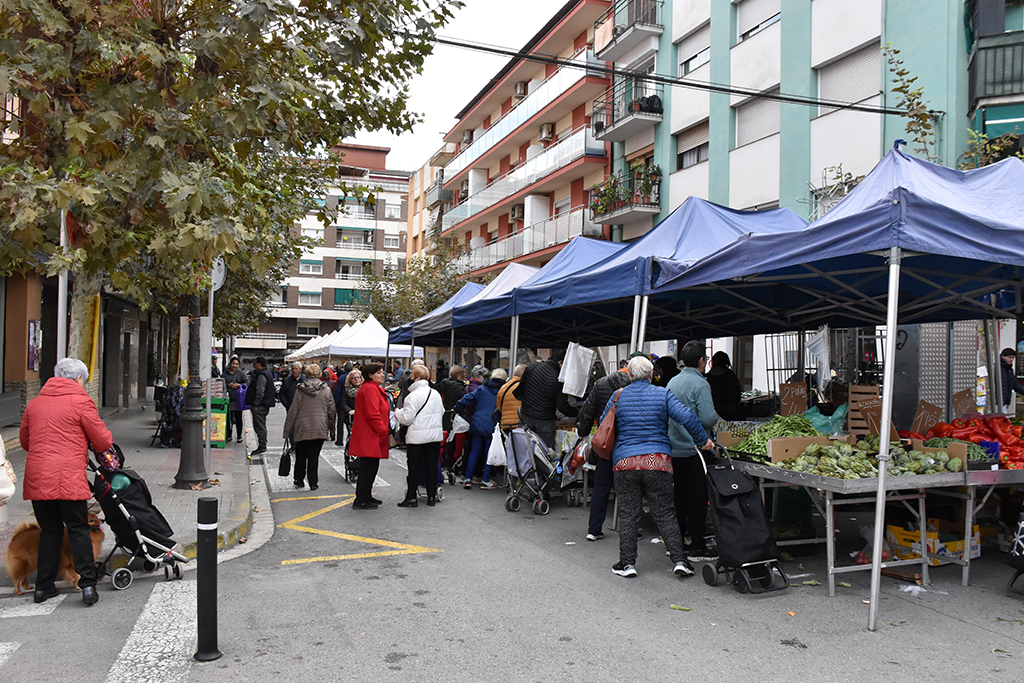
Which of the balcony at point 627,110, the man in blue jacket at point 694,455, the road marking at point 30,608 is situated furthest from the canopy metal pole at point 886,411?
the balcony at point 627,110

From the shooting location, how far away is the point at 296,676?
4.34 meters

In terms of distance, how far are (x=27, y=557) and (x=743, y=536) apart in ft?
17.6

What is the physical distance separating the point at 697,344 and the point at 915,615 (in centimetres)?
270

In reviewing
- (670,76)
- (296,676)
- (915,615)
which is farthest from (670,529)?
(670,76)

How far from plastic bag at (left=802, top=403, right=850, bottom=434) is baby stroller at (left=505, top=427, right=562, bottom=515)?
2994 millimetres

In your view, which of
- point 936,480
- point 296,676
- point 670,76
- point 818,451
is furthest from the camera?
point 670,76

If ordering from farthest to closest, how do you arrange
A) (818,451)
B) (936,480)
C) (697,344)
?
(697,344)
(818,451)
(936,480)

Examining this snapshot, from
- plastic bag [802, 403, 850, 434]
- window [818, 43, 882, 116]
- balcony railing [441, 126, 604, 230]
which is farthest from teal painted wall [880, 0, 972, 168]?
balcony railing [441, 126, 604, 230]

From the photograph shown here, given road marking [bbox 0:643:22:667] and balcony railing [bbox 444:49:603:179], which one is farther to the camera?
balcony railing [bbox 444:49:603:179]

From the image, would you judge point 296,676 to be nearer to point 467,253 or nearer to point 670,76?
point 670,76

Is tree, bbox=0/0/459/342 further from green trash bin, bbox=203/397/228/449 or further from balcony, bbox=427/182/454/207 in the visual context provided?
balcony, bbox=427/182/454/207

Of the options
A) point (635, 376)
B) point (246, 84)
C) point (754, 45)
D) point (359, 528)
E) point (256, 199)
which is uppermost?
point (754, 45)

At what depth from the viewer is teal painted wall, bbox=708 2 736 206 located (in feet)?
68.0

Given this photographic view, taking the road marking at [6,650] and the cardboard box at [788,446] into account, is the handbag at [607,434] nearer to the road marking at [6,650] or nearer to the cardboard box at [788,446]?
the cardboard box at [788,446]
